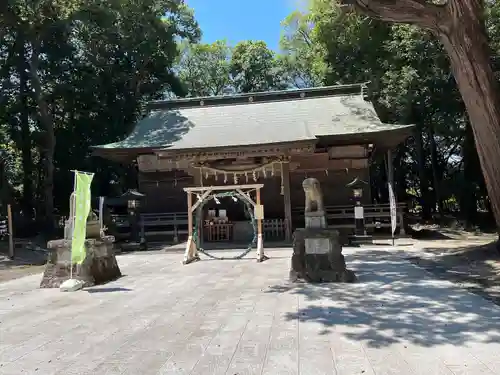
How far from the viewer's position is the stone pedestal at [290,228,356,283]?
7.59 m

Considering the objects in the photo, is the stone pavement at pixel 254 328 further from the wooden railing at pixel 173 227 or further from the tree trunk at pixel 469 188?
the tree trunk at pixel 469 188

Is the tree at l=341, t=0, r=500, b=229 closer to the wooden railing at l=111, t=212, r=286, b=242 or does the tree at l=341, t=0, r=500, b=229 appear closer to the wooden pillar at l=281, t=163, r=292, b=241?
the wooden pillar at l=281, t=163, r=292, b=241

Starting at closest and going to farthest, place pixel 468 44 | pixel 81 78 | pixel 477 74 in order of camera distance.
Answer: pixel 468 44, pixel 477 74, pixel 81 78

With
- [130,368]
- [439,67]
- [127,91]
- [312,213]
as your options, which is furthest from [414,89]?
[130,368]

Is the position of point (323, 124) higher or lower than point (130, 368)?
higher

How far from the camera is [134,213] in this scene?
16906mm

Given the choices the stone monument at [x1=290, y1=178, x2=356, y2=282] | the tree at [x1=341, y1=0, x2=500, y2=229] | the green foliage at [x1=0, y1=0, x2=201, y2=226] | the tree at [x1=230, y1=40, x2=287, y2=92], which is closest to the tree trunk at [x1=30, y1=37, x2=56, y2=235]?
the green foliage at [x1=0, y1=0, x2=201, y2=226]

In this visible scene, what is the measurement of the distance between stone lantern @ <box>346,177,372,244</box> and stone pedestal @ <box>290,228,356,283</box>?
7229 millimetres

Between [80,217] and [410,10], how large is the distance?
7.72 meters

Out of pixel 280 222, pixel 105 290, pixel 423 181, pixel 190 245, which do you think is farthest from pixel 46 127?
pixel 423 181

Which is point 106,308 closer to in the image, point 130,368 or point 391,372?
point 130,368

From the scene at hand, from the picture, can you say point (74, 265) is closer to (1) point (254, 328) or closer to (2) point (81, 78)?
(1) point (254, 328)

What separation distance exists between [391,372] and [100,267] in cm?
671

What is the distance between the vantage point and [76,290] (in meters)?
7.75
